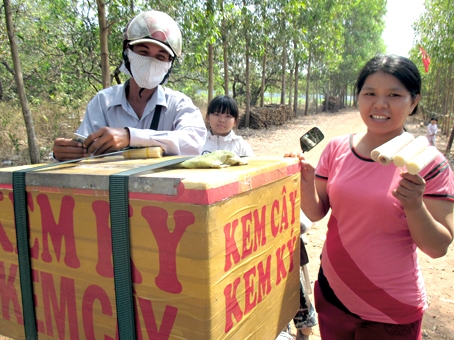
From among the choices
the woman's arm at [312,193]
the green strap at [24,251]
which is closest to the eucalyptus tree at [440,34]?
the woman's arm at [312,193]

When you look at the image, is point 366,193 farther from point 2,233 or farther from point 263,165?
point 2,233

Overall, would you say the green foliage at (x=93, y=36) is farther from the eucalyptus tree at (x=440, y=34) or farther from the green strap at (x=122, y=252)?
the green strap at (x=122, y=252)

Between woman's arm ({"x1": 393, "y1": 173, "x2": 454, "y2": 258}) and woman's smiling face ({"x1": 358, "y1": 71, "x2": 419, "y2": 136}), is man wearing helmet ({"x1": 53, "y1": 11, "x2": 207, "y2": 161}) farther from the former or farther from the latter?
woman's arm ({"x1": 393, "y1": 173, "x2": 454, "y2": 258})

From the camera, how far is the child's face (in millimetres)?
3033

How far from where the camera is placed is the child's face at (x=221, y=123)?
3.03 m

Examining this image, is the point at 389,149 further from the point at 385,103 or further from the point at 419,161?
the point at 385,103

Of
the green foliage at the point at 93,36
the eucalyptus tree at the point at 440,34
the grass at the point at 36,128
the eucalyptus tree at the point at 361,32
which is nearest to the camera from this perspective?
the green foliage at the point at 93,36

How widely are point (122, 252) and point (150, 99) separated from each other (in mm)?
952

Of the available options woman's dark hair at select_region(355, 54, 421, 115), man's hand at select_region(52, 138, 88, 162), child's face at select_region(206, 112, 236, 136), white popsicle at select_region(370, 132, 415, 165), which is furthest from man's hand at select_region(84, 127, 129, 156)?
child's face at select_region(206, 112, 236, 136)

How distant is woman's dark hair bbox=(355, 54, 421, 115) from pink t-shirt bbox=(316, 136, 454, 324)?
299 millimetres

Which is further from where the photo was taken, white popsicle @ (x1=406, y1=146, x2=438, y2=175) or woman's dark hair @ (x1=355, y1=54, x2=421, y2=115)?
woman's dark hair @ (x1=355, y1=54, x2=421, y2=115)

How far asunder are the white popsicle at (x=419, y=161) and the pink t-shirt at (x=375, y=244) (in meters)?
0.32

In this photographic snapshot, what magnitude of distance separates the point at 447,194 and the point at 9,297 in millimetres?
1561

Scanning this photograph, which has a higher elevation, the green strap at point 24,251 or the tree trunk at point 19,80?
the tree trunk at point 19,80
